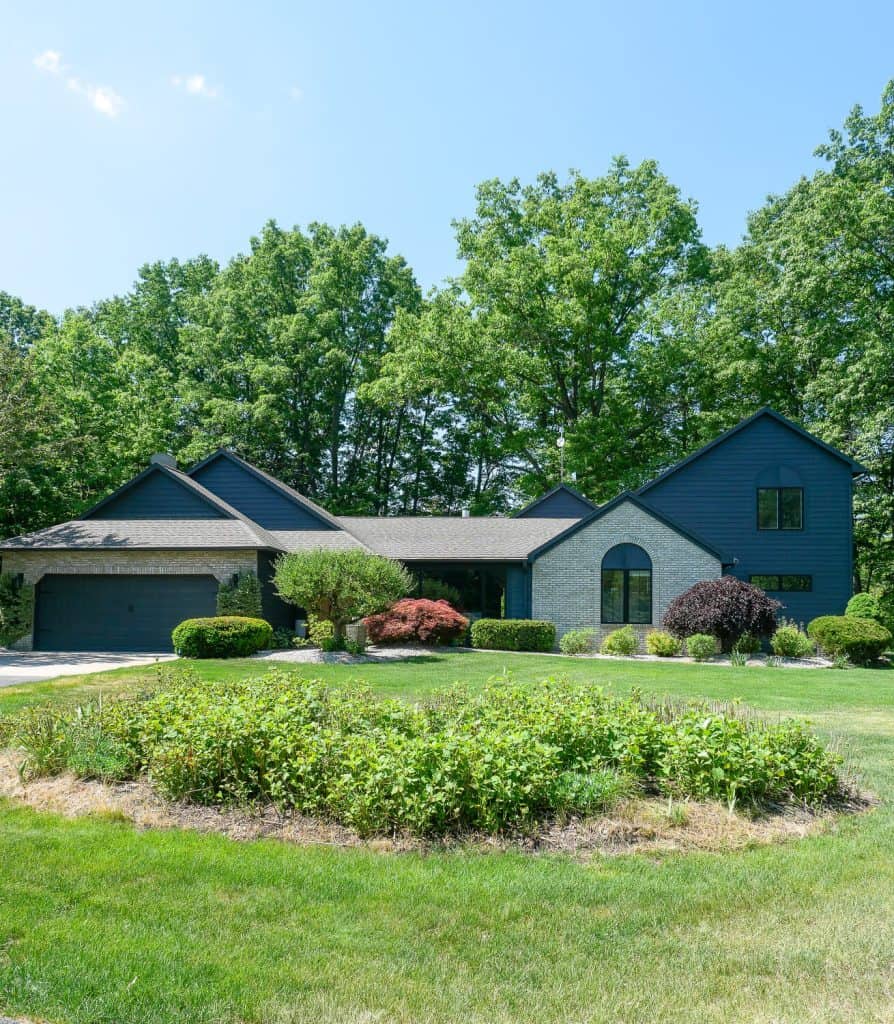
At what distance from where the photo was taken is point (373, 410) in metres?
40.4

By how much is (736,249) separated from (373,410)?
778 inches

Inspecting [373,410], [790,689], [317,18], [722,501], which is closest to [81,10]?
[317,18]

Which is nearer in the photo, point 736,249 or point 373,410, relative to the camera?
point 736,249

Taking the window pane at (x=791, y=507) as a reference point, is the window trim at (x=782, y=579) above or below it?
below

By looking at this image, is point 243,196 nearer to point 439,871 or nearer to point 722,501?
point 439,871

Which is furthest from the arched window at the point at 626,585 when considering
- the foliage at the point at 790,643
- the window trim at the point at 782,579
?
the window trim at the point at 782,579

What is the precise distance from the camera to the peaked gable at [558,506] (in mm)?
28984

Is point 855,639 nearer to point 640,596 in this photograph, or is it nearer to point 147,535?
point 640,596

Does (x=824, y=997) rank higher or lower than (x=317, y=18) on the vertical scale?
lower

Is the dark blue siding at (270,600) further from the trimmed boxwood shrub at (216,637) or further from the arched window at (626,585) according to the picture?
the arched window at (626,585)

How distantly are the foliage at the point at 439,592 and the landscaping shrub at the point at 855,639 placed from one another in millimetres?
10476

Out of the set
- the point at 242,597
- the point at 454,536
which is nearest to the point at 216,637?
the point at 242,597

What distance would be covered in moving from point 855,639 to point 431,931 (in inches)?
716

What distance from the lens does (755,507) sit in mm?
24297
